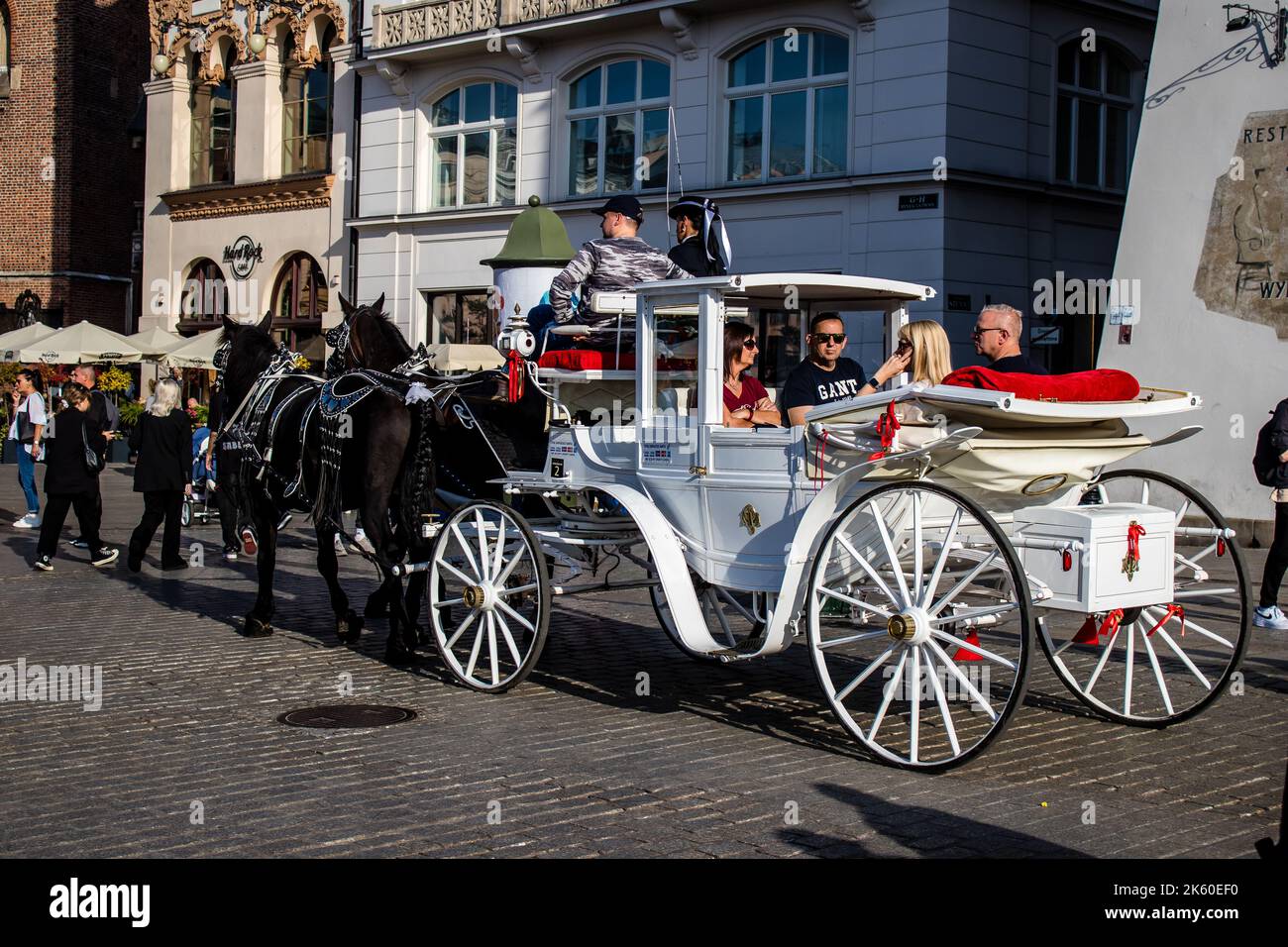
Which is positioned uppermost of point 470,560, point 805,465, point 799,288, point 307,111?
point 307,111

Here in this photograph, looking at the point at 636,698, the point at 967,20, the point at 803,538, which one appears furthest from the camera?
the point at 967,20

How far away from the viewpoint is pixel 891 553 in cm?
618

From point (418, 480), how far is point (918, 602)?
149 inches

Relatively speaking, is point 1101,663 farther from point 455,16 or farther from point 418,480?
point 455,16

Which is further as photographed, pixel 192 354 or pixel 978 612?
pixel 192 354

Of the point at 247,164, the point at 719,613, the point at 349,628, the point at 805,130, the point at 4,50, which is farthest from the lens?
the point at 4,50

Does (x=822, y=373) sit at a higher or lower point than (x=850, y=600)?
Answer: higher

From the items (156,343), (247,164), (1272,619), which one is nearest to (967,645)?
(1272,619)

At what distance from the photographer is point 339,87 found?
30938mm

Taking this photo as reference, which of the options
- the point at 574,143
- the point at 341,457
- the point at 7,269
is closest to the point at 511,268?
the point at 341,457

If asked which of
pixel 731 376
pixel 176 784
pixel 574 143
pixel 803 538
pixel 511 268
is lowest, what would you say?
pixel 176 784

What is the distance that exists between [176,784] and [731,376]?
356 centimetres

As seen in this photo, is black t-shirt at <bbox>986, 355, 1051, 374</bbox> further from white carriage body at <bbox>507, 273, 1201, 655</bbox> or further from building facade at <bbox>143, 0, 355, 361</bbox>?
building facade at <bbox>143, 0, 355, 361</bbox>
